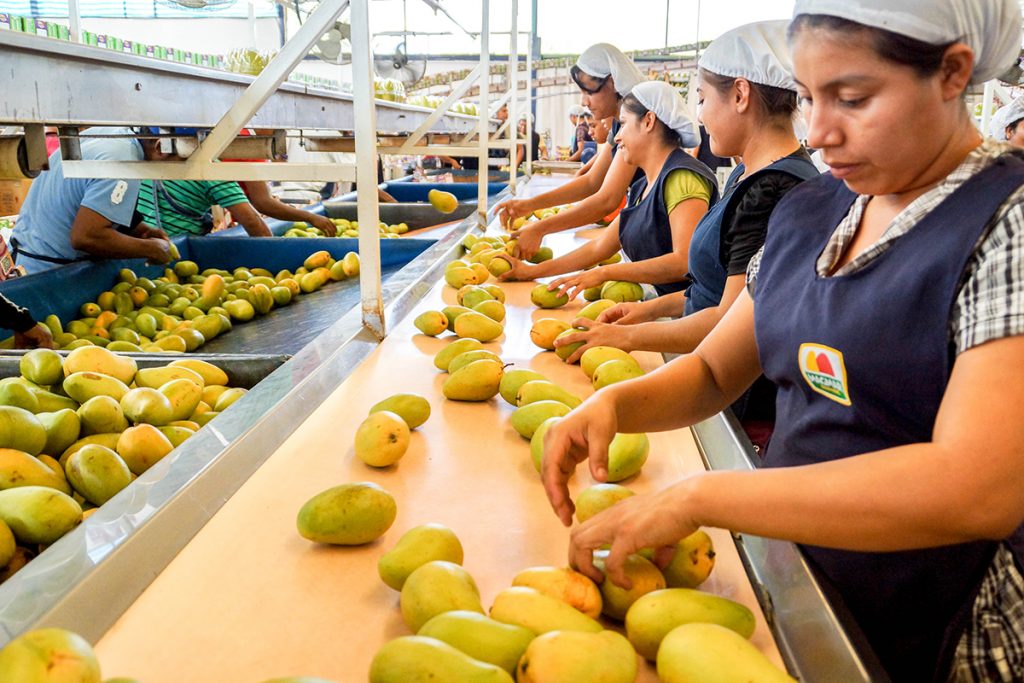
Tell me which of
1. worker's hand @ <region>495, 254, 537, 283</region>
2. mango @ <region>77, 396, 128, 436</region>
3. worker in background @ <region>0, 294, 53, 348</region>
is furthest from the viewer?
worker's hand @ <region>495, 254, 537, 283</region>

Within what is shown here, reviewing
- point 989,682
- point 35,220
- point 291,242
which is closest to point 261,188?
point 291,242

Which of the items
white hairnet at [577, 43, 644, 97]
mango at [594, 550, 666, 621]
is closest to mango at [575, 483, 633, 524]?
mango at [594, 550, 666, 621]

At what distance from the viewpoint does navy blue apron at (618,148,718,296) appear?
2.86 m

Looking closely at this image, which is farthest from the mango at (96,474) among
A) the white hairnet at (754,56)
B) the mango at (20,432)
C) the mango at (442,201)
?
the mango at (442,201)

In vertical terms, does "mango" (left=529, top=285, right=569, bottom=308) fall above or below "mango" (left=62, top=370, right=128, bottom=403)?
above

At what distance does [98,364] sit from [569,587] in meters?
1.51

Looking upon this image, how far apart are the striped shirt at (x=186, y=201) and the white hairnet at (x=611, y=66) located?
2242 millimetres

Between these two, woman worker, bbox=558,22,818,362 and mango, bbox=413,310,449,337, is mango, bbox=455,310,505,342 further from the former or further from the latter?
woman worker, bbox=558,22,818,362

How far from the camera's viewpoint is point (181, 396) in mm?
1864

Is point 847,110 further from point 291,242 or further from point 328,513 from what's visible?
point 291,242

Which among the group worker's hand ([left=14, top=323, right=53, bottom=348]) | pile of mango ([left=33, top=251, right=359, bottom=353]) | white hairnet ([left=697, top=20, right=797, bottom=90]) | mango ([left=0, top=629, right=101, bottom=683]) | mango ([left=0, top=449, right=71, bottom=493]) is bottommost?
pile of mango ([left=33, top=251, right=359, bottom=353])

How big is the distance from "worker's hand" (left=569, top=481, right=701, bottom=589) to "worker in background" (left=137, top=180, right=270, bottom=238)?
4095 mm

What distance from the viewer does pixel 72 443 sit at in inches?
66.2

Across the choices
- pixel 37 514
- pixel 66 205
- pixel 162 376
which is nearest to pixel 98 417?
pixel 162 376
